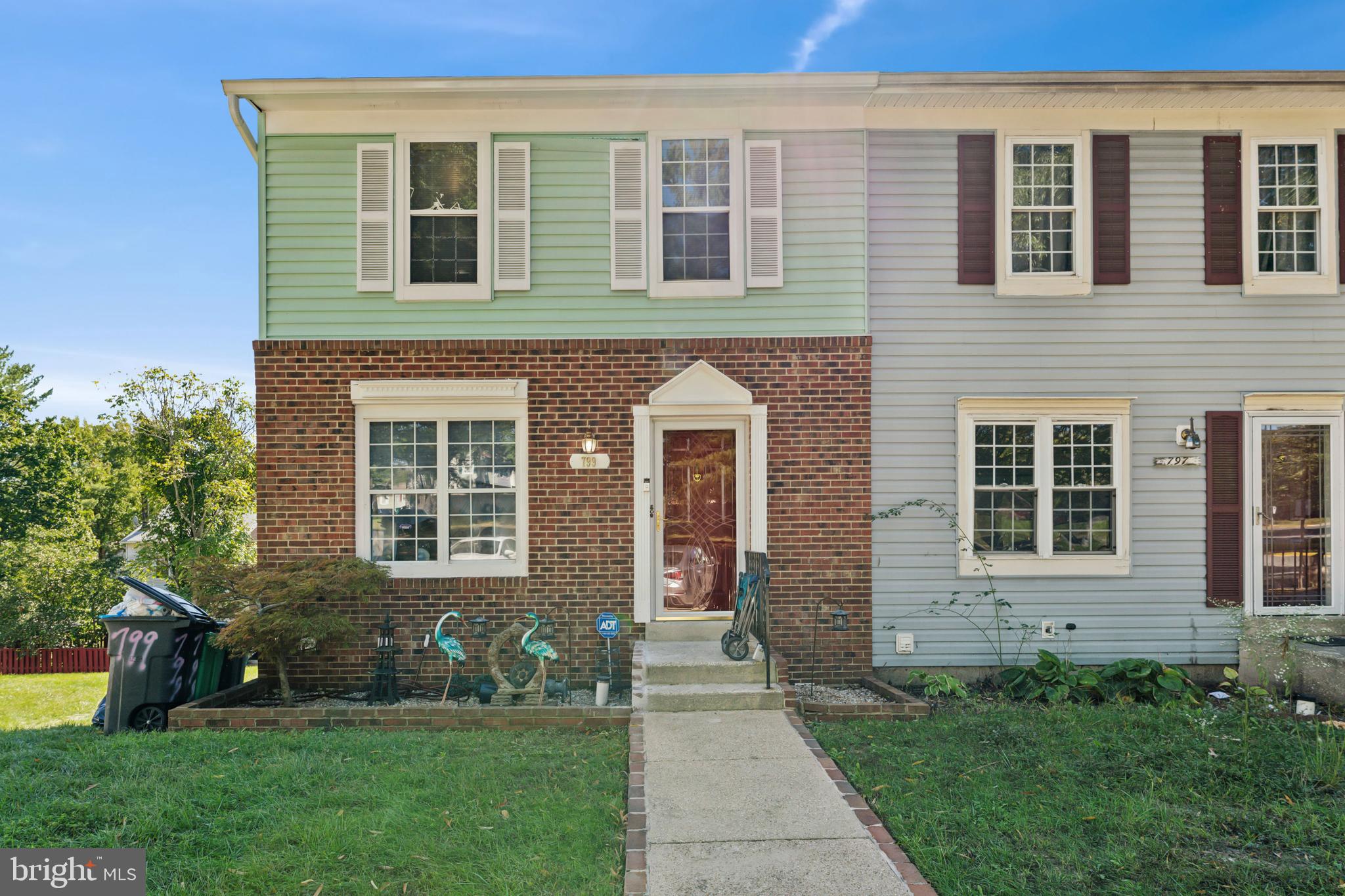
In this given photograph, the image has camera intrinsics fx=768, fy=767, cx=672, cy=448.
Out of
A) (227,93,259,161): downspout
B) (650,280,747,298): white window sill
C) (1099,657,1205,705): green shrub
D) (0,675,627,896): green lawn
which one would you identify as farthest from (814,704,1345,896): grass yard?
(227,93,259,161): downspout

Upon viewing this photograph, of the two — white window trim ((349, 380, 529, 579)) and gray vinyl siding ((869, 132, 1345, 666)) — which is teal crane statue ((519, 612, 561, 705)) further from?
gray vinyl siding ((869, 132, 1345, 666))

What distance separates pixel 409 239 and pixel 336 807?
17.4ft

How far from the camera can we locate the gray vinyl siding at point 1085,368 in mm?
7742

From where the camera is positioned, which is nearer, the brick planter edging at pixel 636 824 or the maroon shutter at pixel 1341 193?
the brick planter edging at pixel 636 824

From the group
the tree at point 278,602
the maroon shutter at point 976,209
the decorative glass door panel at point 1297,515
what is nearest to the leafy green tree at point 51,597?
the tree at point 278,602

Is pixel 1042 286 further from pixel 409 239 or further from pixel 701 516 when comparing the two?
pixel 409 239

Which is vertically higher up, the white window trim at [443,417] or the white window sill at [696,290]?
the white window sill at [696,290]

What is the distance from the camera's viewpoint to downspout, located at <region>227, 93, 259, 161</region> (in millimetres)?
7328

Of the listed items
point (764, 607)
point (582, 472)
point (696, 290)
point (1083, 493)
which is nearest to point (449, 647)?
point (582, 472)

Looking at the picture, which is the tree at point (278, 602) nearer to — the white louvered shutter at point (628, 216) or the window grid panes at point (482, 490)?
the window grid panes at point (482, 490)

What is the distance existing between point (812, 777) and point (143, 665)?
5.53m

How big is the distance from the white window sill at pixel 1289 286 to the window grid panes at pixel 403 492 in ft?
27.5

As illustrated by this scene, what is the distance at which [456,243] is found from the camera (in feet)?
25.1

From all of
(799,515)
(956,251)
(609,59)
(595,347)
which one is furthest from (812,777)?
(609,59)
